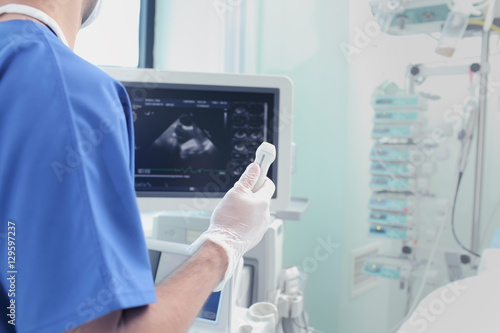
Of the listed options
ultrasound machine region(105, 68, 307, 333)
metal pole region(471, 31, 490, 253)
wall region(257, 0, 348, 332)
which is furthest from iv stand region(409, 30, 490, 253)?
ultrasound machine region(105, 68, 307, 333)

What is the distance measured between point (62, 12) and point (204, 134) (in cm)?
65

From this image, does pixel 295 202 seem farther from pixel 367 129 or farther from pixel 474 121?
pixel 474 121

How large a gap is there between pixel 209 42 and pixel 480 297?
1654 millimetres

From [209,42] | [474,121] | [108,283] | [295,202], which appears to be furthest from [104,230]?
[209,42]

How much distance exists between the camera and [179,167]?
4.09 ft

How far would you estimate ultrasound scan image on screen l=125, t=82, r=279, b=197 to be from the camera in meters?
1.22

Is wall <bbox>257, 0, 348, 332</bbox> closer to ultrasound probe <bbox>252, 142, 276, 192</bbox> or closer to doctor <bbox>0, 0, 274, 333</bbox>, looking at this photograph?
ultrasound probe <bbox>252, 142, 276, 192</bbox>

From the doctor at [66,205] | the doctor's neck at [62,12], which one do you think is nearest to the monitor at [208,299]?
the doctor at [66,205]

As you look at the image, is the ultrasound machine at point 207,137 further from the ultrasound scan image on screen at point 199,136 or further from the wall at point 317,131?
the wall at point 317,131

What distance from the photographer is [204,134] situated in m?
1.24

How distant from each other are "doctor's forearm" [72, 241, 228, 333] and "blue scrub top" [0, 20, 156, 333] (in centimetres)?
2

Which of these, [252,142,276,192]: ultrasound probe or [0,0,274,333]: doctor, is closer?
[0,0,274,333]: doctor

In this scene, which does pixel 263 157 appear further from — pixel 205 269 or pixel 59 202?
pixel 59 202

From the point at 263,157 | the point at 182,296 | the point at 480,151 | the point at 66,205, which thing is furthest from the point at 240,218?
the point at 480,151
